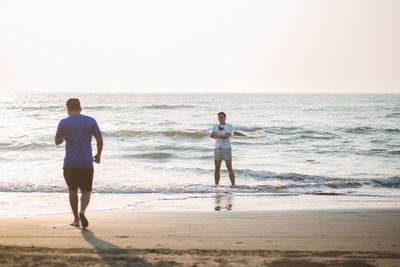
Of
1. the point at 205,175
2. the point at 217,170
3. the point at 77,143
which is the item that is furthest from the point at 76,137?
the point at 205,175

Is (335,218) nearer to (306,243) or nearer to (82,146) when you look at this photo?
(306,243)

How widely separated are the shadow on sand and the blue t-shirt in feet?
3.26

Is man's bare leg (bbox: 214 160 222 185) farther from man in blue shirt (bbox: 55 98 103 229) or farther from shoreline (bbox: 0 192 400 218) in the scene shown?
man in blue shirt (bbox: 55 98 103 229)

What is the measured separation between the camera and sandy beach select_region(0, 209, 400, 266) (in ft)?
14.3

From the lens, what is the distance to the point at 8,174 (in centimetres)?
1276

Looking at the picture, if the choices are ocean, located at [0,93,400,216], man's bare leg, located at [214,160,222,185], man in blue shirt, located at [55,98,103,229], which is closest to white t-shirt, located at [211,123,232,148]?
man's bare leg, located at [214,160,222,185]

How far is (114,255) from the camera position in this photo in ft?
14.9

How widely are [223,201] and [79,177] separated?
3729 mm

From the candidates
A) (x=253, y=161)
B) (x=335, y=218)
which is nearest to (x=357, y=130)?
(x=253, y=161)

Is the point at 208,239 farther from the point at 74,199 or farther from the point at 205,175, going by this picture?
the point at 205,175

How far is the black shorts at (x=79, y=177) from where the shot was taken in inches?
228

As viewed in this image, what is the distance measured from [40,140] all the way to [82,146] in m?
17.3

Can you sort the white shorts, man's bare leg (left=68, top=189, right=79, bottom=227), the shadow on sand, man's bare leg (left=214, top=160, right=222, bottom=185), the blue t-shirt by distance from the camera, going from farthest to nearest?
man's bare leg (left=214, top=160, right=222, bottom=185) < the white shorts < man's bare leg (left=68, top=189, right=79, bottom=227) < the blue t-shirt < the shadow on sand

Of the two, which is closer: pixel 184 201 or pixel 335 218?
pixel 335 218
